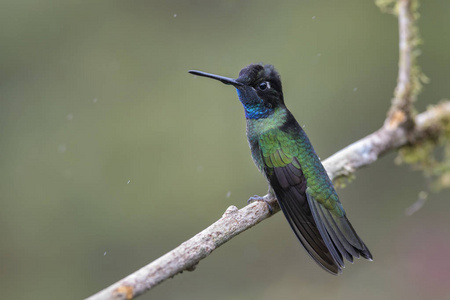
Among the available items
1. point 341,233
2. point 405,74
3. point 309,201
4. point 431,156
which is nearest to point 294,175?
point 309,201

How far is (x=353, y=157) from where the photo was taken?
4.05 meters

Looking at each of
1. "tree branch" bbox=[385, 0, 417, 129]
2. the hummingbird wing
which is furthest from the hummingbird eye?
"tree branch" bbox=[385, 0, 417, 129]

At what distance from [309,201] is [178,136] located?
458 centimetres

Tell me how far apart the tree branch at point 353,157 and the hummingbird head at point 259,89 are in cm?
61

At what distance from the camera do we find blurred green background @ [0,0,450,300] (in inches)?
299

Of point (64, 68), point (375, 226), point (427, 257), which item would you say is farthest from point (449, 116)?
point (64, 68)

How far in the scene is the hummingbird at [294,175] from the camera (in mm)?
3398

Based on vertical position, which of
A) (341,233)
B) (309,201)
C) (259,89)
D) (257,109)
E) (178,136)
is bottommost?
(178,136)

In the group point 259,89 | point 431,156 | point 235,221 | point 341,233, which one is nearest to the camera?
point 235,221

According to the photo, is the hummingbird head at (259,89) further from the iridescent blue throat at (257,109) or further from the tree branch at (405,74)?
the tree branch at (405,74)

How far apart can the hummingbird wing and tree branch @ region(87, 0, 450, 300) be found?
0.47 feet

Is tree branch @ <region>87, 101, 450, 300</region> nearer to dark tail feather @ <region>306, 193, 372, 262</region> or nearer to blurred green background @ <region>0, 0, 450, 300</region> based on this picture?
dark tail feather @ <region>306, 193, 372, 262</region>

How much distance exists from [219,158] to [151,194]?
1075 mm

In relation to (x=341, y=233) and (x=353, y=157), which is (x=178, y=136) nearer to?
(x=353, y=157)
